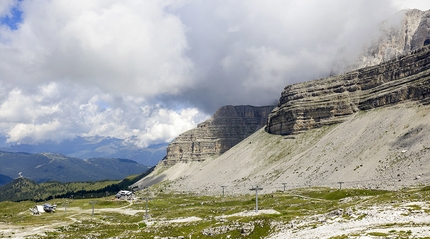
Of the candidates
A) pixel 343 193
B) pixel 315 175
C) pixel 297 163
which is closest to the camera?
pixel 343 193

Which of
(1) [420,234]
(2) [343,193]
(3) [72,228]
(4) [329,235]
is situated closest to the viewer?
(1) [420,234]

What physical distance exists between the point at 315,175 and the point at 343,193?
171 ft

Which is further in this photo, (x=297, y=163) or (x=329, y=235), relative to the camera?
(x=297, y=163)

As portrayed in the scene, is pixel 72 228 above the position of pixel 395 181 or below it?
below

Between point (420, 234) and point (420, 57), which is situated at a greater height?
point (420, 57)

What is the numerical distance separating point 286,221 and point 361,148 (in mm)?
122088

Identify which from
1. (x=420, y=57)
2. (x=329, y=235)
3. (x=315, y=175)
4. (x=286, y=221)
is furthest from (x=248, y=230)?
(x=420, y=57)

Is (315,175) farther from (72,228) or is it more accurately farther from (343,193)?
(72,228)

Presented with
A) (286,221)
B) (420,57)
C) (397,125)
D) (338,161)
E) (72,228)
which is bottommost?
(72,228)

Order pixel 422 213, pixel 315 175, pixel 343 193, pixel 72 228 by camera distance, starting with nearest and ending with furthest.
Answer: pixel 422 213, pixel 72 228, pixel 343 193, pixel 315 175

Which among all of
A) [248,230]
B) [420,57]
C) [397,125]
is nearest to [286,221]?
[248,230]

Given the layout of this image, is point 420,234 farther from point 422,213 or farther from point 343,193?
point 343,193

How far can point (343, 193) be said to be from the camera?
367 feet

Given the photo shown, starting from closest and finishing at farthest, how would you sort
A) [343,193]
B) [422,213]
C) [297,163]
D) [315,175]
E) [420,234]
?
[420,234]
[422,213]
[343,193]
[315,175]
[297,163]
